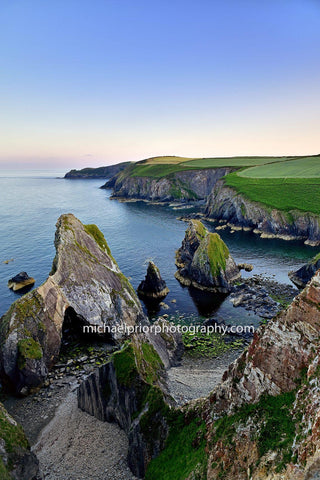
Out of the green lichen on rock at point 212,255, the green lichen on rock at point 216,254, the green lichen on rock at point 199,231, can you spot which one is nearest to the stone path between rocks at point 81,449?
the green lichen on rock at point 212,255

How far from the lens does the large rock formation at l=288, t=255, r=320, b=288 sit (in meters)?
58.4

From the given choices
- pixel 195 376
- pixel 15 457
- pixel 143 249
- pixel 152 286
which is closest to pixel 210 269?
pixel 152 286

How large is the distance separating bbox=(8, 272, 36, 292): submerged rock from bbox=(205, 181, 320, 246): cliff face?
241 feet

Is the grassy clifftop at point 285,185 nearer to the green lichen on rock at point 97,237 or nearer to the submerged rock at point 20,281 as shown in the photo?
the green lichen on rock at point 97,237

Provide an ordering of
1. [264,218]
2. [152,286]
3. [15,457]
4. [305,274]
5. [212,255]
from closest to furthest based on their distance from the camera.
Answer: [15,457]
[152,286]
[212,255]
[305,274]
[264,218]

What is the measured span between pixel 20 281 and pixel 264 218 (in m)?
81.6

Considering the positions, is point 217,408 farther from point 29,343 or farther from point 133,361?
point 29,343

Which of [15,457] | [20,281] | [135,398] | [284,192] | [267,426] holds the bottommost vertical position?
[15,457]

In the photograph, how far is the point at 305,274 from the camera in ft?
199

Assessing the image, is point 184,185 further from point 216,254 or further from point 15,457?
point 15,457

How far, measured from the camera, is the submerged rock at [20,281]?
191ft

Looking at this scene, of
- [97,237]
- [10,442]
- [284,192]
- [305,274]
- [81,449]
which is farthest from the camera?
[284,192]

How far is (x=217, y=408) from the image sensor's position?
17.7 m

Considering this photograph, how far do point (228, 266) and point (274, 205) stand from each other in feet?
178
